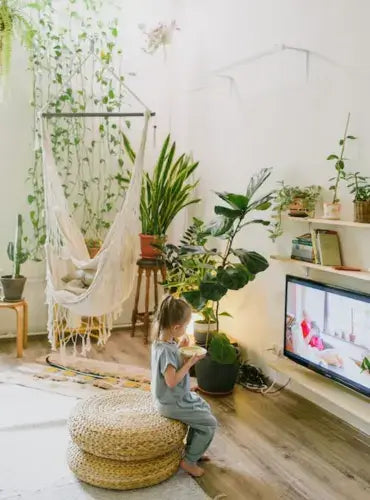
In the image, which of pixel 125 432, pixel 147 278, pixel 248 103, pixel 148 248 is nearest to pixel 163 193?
pixel 148 248

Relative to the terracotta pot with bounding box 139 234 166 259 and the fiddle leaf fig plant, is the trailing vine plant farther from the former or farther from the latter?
the fiddle leaf fig plant

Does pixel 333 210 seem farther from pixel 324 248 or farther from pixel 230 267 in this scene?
pixel 230 267

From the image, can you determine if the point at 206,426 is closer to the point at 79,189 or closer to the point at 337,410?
the point at 337,410

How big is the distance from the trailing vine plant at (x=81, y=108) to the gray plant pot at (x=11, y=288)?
0.48 meters

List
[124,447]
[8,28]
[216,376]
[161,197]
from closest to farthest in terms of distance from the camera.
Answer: [124,447] < [216,376] < [8,28] < [161,197]

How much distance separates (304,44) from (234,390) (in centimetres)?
199

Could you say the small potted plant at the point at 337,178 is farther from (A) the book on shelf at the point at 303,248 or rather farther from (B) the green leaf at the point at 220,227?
(B) the green leaf at the point at 220,227

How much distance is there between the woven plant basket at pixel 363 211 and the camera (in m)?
2.46

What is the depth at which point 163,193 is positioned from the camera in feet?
13.0

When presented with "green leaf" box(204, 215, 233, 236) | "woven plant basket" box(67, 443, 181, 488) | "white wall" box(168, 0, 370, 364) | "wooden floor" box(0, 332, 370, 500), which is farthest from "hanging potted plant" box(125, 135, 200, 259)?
"woven plant basket" box(67, 443, 181, 488)

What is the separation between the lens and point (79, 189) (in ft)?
14.2

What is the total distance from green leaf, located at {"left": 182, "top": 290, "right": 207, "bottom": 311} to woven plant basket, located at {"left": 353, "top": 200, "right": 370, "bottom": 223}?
886 mm

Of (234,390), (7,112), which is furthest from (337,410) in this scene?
(7,112)

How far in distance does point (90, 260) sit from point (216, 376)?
1013 mm
